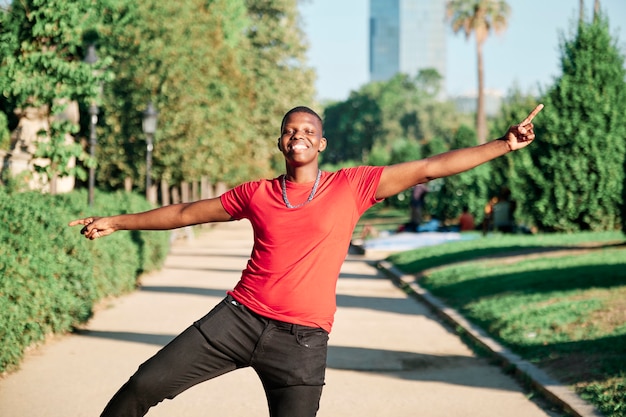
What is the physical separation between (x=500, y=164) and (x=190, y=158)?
12269mm

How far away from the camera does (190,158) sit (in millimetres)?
34094

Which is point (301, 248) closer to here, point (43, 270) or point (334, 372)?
point (334, 372)

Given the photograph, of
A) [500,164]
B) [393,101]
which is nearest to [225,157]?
[500,164]

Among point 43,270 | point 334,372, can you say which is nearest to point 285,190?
point 334,372

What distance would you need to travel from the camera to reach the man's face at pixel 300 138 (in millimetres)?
4645

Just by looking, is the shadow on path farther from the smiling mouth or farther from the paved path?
the smiling mouth

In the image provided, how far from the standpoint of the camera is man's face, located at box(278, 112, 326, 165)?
4645mm

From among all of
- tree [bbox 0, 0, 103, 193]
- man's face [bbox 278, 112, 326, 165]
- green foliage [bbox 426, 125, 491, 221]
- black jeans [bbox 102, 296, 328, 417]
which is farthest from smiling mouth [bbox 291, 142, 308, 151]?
green foliage [bbox 426, 125, 491, 221]

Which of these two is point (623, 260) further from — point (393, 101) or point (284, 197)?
point (393, 101)

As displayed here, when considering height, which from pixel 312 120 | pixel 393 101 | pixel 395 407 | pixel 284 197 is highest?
pixel 393 101

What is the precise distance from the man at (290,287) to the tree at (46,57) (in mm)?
8849

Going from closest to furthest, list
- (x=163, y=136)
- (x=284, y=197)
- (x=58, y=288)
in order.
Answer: (x=284, y=197)
(x=58, y=288)
(x=163, y=136)

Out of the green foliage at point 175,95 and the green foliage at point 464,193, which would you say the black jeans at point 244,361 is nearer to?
the green foliage at point 175,95

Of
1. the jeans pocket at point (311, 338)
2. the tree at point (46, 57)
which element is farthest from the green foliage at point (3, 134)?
the jeans pocket at point (311, 338)
